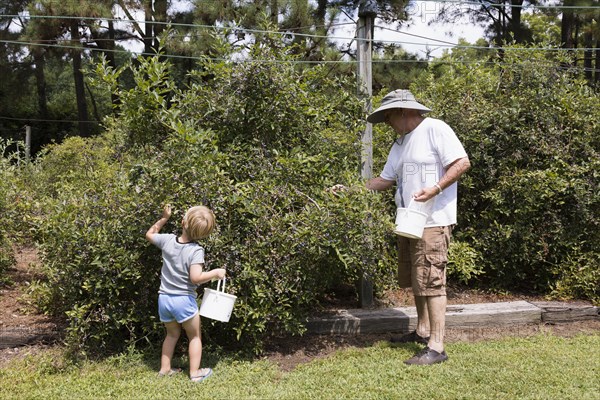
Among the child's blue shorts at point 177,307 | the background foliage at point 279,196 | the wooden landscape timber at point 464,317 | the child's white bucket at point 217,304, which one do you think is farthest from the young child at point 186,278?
the wooden landscape timber at point 464,317

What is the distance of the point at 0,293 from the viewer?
5.15m

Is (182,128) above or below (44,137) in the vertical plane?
below

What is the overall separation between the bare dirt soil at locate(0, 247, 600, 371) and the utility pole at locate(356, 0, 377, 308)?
8.1 inches

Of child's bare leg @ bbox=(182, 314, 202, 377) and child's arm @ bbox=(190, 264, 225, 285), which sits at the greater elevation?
child's arm @ bbox=(190, 264, 225, 285)

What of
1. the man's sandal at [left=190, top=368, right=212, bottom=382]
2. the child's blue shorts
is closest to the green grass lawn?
the man's sandal at [left=190, top=368, right=212, bottom=382]

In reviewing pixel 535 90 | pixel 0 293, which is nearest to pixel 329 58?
pixel 535 90

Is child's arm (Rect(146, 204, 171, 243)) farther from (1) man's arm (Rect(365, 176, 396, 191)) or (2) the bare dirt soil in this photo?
(1) man's arm (Rect(365, 176, 396, 191))

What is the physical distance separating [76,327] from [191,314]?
829mm

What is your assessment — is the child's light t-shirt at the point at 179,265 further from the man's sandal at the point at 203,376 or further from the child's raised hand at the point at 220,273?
the man's sandal at the point at 203,376

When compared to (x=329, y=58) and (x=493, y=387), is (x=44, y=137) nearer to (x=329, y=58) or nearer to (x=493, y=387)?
(x=329, y=58)

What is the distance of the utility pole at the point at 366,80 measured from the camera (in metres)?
4.75

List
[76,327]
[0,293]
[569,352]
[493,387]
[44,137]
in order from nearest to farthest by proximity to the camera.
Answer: [493,387] < [76,327] < [569,352] < [0,293] < [44,137]

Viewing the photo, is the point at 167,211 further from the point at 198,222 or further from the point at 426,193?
the point at 426,193

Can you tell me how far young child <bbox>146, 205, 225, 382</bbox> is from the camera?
3.48 meters
